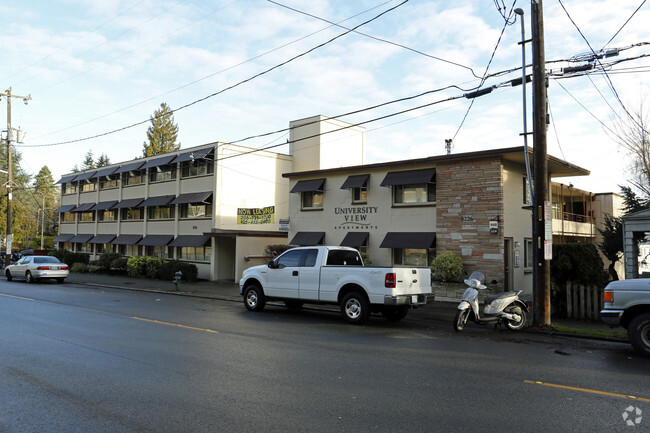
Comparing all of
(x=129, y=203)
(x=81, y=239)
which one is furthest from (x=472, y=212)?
(x=81, y=239)

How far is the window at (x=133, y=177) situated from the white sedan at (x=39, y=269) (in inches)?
477

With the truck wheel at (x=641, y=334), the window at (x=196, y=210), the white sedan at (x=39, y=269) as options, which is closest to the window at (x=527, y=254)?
the truck wheel at (x=641, y=334)

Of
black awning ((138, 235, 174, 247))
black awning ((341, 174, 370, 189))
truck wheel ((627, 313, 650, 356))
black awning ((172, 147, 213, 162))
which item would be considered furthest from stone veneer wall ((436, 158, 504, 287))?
black awning ((138, 235, 174, 247))

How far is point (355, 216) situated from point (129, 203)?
2235cm

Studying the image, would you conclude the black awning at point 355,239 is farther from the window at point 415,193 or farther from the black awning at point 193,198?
the black awning at point 193,198

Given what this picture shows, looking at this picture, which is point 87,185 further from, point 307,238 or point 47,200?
point 47,200

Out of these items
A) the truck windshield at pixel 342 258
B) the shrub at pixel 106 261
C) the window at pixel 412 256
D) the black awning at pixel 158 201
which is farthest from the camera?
the shrub at pixel 106 261

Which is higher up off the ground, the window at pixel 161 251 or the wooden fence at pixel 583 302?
the window at pixel 161 251

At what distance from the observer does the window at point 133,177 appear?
1412 inches

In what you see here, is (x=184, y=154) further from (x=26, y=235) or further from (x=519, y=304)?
(x=26, y=235)

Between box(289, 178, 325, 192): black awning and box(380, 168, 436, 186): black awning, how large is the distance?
3.49m

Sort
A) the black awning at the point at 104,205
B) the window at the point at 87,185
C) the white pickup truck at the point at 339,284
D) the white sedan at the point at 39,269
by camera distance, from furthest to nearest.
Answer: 1. the window at the point at 87,185
2. the black awning at the point at 104,205
3. the white sedan at the point at 39,269
4. the white pickup truck at the point at 339,284

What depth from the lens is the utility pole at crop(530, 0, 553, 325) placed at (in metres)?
10.9

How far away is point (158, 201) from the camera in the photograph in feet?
106
